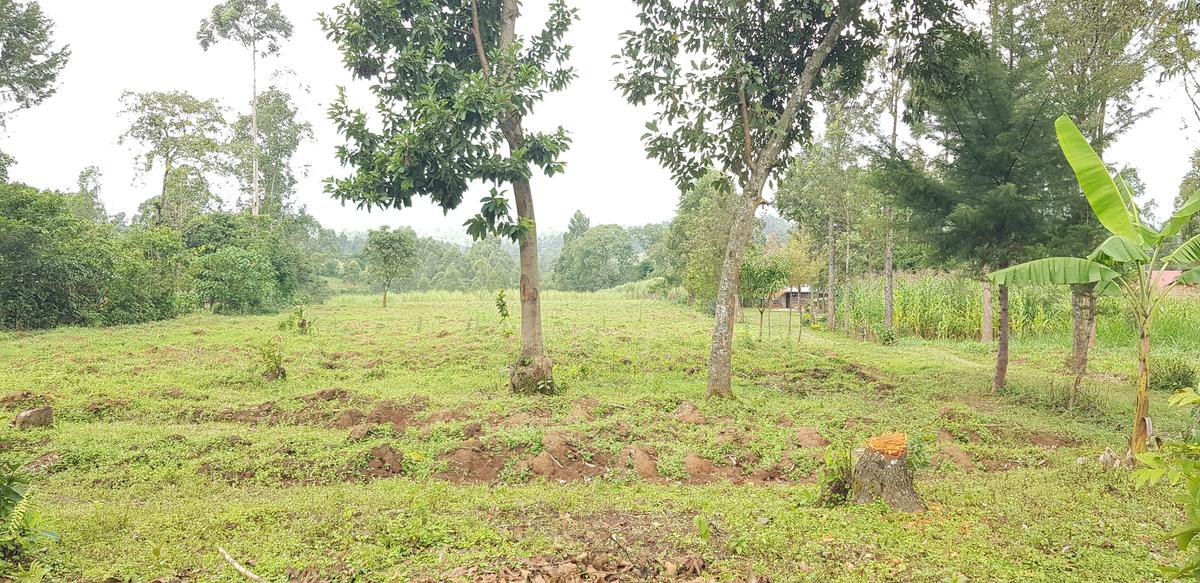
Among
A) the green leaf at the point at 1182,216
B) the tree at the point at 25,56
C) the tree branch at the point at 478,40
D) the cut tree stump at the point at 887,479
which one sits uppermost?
the tree at the point at 25,56

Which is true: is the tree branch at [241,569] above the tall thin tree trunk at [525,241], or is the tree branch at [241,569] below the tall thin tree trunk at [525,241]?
below

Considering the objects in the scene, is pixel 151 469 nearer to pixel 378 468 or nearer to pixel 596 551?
pixel 378 468

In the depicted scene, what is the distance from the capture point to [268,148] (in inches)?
1307

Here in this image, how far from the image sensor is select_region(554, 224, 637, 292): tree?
54344 mm

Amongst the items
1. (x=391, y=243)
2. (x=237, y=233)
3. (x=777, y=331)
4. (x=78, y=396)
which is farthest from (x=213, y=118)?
(x=777, y=331)

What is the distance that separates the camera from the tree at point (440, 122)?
28.6ft

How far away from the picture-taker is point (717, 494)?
4.99 m

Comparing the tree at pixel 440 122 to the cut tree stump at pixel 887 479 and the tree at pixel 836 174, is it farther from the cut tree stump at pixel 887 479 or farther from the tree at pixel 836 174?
the tree at pixel 836 174

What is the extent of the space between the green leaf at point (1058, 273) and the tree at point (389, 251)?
24.3 m

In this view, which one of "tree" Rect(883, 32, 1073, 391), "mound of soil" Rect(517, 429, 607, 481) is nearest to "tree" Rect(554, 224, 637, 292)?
"tree" Rect(883, 32, 1073, 391)

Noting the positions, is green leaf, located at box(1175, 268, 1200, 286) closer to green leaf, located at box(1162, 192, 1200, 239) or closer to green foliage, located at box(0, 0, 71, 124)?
green leaf, located at box(1162, 192, 1200, 239)

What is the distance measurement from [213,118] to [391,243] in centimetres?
1108

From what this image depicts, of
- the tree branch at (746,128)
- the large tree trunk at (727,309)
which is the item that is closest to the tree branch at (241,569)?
the large tree trunk at (727,309)

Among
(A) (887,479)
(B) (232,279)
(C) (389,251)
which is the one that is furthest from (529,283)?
(C) (389,251)
